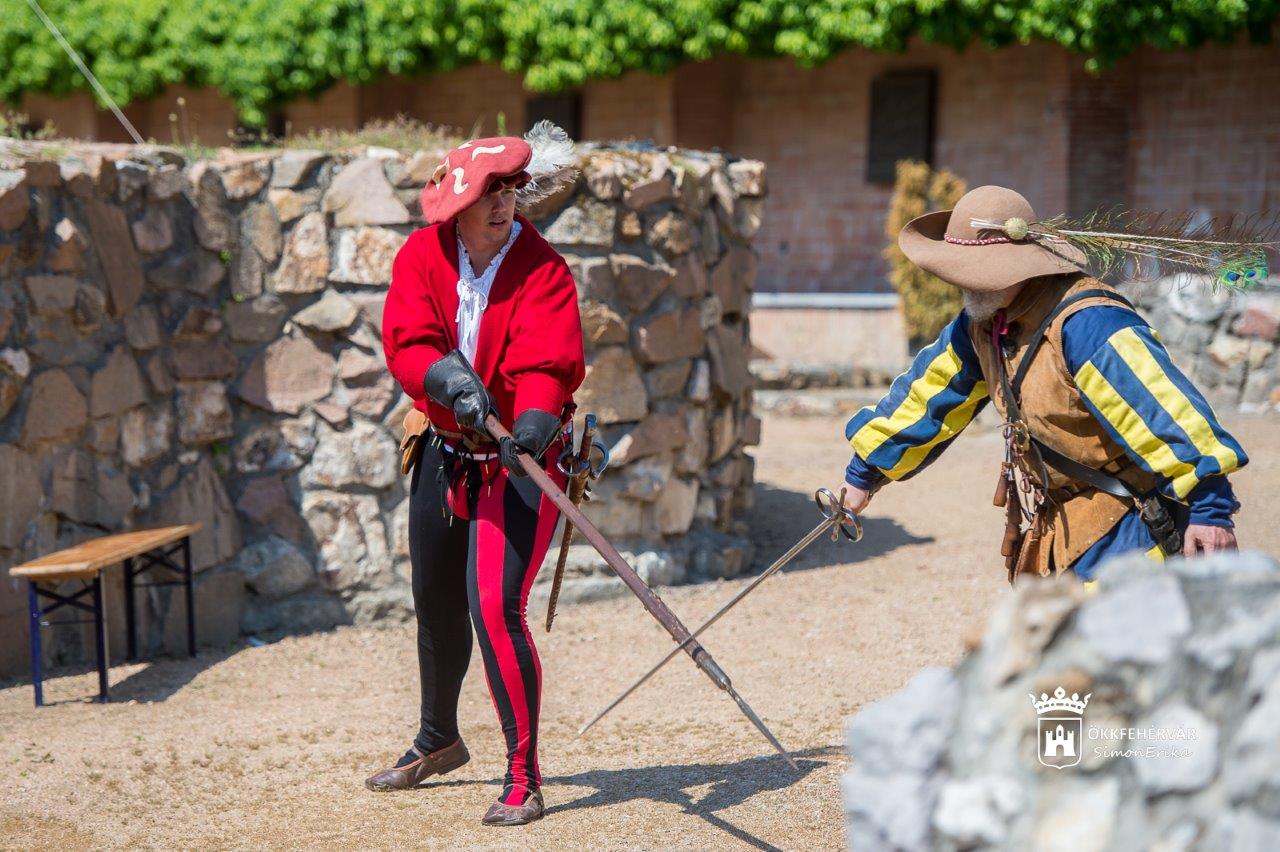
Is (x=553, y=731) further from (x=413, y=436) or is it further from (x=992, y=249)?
(x=992, y=249)

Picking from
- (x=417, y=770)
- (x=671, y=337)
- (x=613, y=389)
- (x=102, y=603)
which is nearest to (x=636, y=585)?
(x=417, y=770)

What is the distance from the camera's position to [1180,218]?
3311 mm

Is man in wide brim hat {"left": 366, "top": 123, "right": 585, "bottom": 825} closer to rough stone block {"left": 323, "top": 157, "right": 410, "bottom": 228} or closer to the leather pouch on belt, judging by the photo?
the leather pouch on belt

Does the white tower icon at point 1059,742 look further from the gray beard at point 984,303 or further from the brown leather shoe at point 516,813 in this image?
the brown leather shoe at point 516,813

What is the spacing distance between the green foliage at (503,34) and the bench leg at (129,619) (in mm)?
10043

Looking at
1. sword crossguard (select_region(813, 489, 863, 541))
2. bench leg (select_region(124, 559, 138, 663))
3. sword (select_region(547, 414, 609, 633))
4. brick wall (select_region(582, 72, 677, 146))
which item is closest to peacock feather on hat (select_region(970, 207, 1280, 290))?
sword crossguard (select_region(813, 489, 863, 541))

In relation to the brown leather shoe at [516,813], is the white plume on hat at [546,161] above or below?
above

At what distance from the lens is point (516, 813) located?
359cm

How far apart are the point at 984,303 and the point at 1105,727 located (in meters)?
1.75

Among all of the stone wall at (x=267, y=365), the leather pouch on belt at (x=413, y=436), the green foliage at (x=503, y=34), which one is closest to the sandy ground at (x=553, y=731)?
the stone wall at (x=267, y=365)

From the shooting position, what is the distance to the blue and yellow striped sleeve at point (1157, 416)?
2.84m

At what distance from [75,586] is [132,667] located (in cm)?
39

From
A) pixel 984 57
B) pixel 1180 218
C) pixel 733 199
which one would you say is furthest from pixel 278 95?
pixel 1180 218

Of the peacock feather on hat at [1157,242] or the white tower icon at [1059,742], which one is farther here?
the peacock feather on hat at [1157,242]
